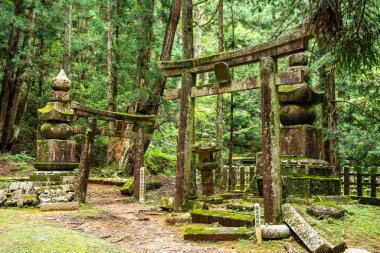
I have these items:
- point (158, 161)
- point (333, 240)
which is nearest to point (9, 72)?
point (158, 161)

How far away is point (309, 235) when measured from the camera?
15.3ft

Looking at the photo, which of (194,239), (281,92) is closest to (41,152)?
(194,239)

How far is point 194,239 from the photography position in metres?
5.46

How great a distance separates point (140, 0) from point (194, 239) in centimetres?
1299

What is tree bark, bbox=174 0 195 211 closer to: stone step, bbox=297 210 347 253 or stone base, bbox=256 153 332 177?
stone base, bbox=256 153 332 177

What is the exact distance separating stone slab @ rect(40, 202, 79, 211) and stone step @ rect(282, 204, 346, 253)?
544cm

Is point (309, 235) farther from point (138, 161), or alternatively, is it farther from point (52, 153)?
point (138, 161)

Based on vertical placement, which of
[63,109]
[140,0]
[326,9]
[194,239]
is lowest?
[194,239]

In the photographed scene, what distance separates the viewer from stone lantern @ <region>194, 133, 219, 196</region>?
9.05 metres

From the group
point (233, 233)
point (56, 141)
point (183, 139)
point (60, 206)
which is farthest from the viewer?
point (56, 141)

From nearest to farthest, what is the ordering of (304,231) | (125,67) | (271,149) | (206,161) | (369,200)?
(304,231), (271,149), (206,161), (369,200), (125,67)

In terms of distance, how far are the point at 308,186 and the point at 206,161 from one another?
291 centimetres

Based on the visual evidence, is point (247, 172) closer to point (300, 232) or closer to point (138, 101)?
point (138, 101)

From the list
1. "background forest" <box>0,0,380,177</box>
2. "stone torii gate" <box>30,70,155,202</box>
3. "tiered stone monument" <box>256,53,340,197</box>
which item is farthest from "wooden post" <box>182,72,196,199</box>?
"background forest" <box>0,0,380,177</box>
